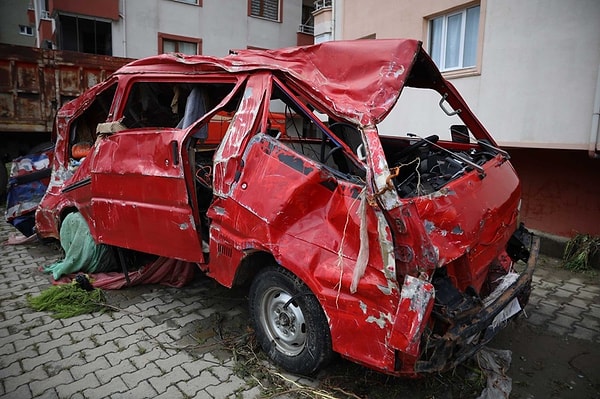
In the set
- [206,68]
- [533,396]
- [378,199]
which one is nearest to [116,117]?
[206,68]

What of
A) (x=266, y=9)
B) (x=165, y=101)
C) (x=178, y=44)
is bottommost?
(x=165, y=101)

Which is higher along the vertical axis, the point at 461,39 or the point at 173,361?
the point at 461,39

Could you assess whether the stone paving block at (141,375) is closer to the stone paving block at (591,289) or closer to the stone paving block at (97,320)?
the stone paving block at (97,320)

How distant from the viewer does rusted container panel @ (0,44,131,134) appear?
25.6ft

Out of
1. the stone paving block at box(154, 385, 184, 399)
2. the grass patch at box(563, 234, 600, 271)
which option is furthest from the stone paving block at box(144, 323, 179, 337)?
the grass patch at box(563, 234, 600, 271)

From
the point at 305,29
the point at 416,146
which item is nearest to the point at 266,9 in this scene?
the point at 305,29

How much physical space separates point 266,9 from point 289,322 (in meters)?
16.6

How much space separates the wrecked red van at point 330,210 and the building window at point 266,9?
13994 millimetres

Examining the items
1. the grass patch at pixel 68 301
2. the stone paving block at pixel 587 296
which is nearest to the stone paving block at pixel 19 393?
the grass patch at pixel 68 301

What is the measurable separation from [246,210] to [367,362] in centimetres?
123

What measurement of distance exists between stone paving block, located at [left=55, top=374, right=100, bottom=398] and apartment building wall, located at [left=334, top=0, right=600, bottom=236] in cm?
552

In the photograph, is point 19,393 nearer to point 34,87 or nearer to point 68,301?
point 68,301

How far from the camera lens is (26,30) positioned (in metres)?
30.8

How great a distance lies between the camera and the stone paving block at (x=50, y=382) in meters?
2.76
